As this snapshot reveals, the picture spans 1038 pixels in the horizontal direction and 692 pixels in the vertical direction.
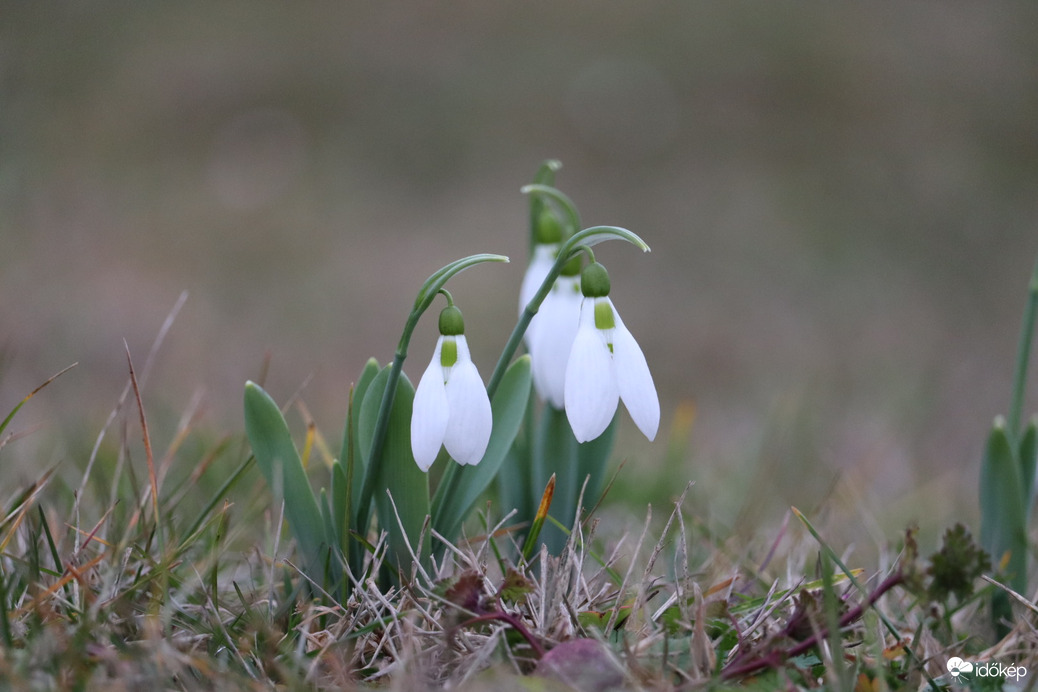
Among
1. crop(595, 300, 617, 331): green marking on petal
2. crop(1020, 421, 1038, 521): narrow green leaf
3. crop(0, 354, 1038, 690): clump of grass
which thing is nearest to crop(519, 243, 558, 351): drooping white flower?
crop(595, 300, 617, 331): green marking on petal

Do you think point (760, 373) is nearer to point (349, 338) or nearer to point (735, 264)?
point (735, 264)

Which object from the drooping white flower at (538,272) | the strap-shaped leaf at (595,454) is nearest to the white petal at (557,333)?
the drooping white flower at (538,272)

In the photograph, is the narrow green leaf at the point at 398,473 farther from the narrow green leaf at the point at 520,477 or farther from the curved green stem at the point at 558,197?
the curved green stem at the point at 558,197

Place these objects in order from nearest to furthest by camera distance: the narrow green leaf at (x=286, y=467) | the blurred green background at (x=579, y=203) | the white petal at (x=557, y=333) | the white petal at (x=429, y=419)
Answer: the white petal at (x=429, y=419) → the narrow green leaf at (x=286, y=467) → the white petal at (x=557, y=333) → the blurred green background at (x=579, y=203)

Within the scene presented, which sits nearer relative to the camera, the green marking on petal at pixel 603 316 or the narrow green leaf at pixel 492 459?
the green marking on petal at pixel 603 316

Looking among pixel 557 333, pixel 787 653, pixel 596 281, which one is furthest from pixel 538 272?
pixel 787 653

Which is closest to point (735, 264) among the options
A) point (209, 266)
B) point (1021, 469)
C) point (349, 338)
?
point (349, 338)
